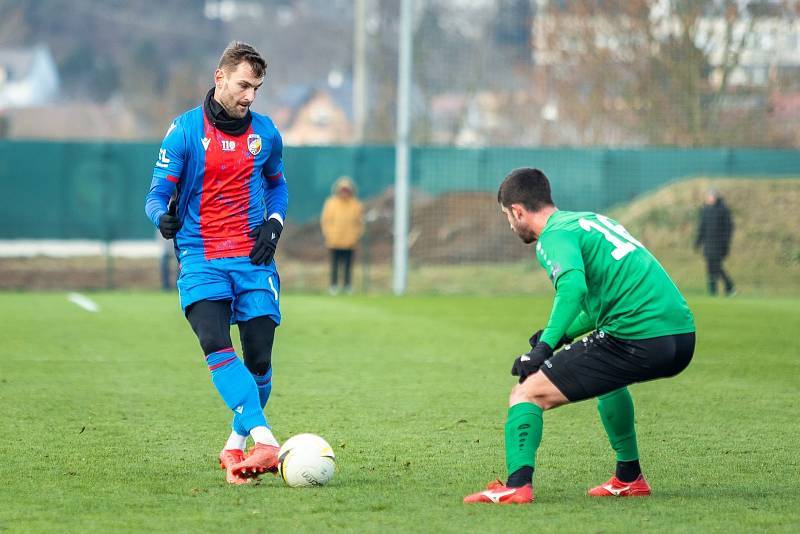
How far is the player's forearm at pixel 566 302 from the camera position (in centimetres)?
506

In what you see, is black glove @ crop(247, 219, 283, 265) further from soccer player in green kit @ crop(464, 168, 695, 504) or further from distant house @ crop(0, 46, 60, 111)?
distant house @ crop(0, 46, 60, 111)

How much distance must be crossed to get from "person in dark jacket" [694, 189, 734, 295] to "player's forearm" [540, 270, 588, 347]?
16641mm

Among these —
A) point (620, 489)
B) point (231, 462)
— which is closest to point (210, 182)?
point (231, 462)

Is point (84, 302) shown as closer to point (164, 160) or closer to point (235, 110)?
point (164, 160)

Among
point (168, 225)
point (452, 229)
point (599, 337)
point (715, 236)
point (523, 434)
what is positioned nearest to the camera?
point (523, 434)

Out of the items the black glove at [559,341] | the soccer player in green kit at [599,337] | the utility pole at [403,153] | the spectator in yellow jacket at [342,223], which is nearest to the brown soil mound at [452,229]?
the spectator in yellow jacket at [342,223]

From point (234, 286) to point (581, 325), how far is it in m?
1.74

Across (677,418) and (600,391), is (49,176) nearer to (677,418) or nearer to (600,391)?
(677,418)

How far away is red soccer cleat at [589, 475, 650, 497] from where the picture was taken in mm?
5691

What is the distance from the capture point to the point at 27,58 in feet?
203

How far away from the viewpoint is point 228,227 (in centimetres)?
620

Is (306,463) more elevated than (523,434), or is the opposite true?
(523,434)

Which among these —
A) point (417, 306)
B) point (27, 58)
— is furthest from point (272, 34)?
point (417, 306)

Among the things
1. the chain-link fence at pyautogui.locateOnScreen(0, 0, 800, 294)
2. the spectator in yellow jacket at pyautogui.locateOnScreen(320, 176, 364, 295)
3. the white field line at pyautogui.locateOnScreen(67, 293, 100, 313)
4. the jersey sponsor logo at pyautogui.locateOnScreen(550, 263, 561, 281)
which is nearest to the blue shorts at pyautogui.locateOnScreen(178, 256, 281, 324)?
the jersey sponsor logo at pyautogui.locateOnScreen(550, 263, 561, 281)
